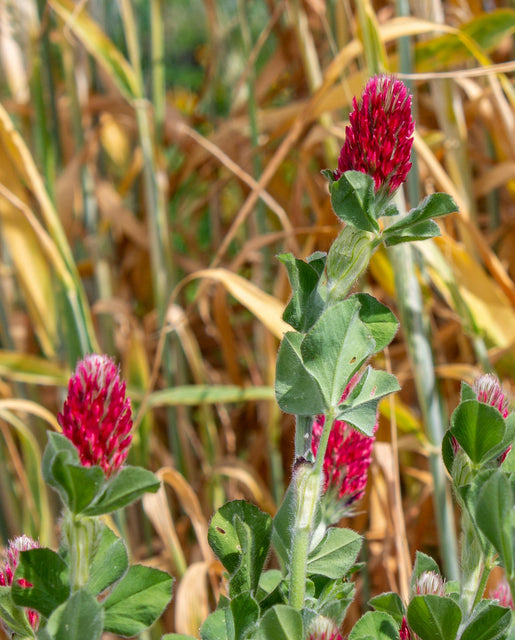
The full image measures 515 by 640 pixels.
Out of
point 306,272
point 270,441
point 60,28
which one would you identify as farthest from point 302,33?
point 306,272

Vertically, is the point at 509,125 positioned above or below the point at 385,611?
above

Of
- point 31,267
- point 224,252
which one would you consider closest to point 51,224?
point 31,267

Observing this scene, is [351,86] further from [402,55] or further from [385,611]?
[385,611]

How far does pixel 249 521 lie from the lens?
0.26 m

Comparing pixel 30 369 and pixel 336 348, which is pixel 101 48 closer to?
pixel 30 369

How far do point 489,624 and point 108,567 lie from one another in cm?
11

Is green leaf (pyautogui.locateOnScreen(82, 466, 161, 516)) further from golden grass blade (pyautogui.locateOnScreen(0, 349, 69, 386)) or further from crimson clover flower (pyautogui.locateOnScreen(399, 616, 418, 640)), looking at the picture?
golden grass blade (pyautogui.locateOnScreen(0, 349, 69, 386))

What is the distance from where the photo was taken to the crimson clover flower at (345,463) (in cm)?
30

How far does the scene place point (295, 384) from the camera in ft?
0.78

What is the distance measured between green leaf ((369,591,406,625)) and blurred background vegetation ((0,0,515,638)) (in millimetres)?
275

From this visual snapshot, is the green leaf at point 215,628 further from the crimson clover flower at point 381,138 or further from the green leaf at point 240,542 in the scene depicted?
the crimson clover flower at point 381,138

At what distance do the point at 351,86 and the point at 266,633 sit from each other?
23.7 inches

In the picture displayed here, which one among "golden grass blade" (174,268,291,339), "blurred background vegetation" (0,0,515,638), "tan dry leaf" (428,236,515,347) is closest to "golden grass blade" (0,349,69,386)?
"blurred background vegetation" (0,0,515,638)

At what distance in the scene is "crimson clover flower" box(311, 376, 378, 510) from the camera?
1.00 ft
